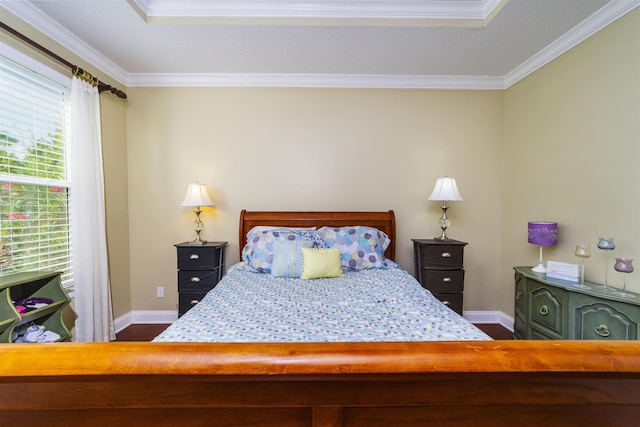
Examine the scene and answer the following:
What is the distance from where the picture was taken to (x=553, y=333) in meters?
1.87

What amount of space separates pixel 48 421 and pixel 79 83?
2.54m

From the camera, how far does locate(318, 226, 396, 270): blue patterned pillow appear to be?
2.33m

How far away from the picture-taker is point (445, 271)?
2514 millimetres

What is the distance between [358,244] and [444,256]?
86 cm

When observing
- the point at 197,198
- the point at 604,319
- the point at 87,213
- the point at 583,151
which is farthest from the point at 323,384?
the point at 583,151

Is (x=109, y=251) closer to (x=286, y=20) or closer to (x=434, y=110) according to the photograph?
(x=286, y=20)

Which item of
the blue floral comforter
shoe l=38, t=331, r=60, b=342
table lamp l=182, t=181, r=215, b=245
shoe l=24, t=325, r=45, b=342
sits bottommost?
shoe l=38, t=331, r=60, b=342

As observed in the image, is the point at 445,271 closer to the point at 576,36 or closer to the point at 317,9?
the point at 576,36

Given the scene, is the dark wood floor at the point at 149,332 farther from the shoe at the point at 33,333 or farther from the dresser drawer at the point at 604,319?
the dresser drawer at the point at 604,319

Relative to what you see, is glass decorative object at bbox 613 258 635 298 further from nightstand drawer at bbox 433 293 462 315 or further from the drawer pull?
nightstand drawer at bbox 433 293 462 315

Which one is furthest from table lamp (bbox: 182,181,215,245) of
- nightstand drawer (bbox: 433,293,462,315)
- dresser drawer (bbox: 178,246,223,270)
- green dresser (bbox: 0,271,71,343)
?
nightstand drawer (bbox: 433,293,462,315)

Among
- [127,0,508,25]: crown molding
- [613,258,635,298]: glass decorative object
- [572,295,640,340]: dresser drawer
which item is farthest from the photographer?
[127,0,508,25]: crown molding

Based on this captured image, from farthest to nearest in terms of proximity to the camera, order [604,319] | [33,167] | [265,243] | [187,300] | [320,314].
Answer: [187,300], [265,243], [33,167], [604,319], [320,314]

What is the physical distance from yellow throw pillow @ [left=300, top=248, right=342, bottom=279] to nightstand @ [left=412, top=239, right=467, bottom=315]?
0.96 meters
